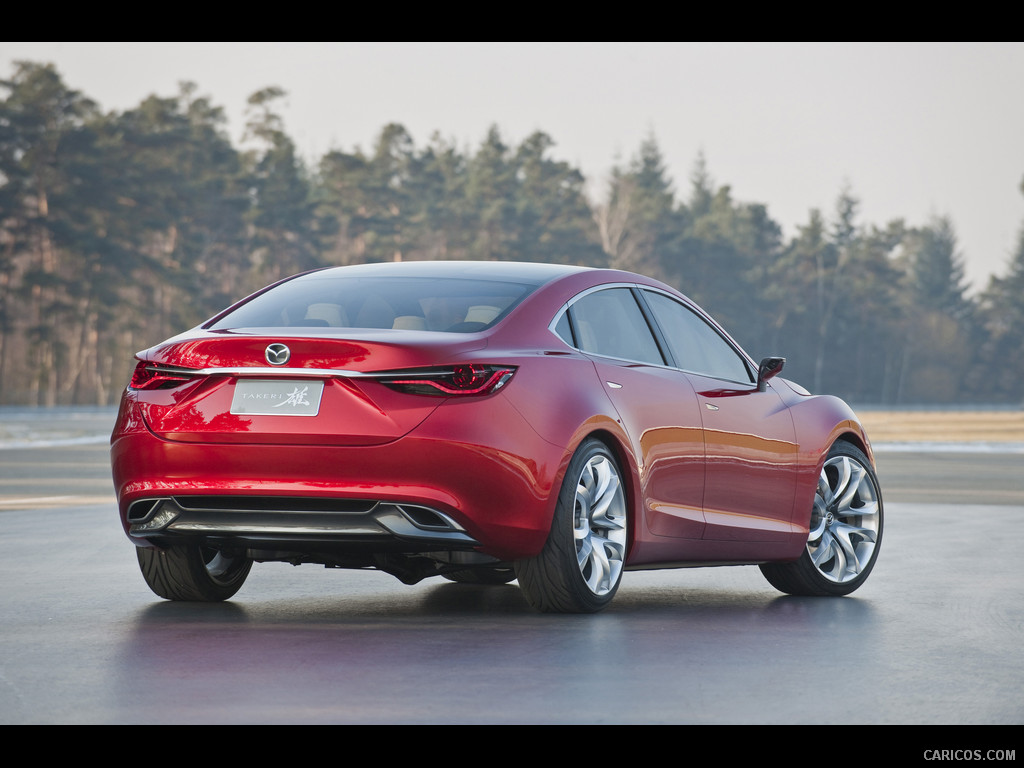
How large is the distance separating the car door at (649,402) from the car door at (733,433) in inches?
5.2

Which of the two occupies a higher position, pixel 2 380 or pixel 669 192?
pixel 669 192

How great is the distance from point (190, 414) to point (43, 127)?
77.7 metres

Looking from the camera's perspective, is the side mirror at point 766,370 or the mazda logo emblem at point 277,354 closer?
the mazda logo emblem at point 277,354

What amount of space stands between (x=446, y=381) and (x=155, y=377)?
1368mm

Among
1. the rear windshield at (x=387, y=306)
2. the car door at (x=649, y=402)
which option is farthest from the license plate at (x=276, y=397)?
the car door at (x=649, y=402)

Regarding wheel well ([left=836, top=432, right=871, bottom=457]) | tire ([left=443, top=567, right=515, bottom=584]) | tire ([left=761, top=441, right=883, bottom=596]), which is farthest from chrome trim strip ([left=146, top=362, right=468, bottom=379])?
wheel well ([left=836, top=432, right=871, bottom=457])

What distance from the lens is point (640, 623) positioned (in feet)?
24.5

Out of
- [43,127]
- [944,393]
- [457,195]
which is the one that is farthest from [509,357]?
[944,393]

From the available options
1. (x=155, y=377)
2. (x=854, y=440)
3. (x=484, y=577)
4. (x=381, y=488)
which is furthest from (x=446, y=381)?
(x=854, y=440)

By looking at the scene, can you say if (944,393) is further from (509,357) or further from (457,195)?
(509,357)

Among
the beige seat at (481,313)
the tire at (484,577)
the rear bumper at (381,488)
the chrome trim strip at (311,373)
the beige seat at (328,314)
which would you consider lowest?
the tire at (484,577)

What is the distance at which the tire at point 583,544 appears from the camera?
7.18m

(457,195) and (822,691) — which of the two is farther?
(457,195)

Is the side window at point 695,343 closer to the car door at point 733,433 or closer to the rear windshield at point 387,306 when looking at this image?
the car door at point 733,433
